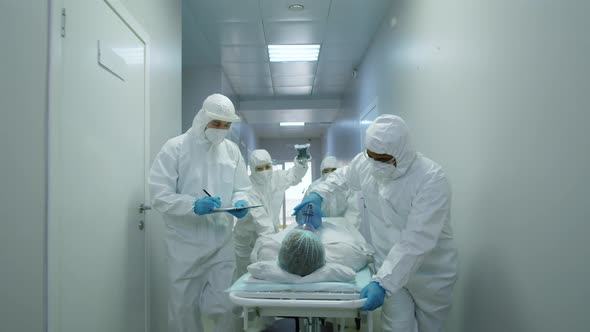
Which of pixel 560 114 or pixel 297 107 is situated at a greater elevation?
pixel 297 107

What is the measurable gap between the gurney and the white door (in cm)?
68

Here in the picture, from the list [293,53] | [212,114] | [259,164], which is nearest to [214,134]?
[212,114]

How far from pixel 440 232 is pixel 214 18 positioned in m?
3.09

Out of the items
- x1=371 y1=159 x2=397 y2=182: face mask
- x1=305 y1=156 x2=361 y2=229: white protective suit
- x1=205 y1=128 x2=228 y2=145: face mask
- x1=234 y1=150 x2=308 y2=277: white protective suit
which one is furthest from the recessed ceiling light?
x1=371 y1=159 x2=397 y2=182: face mask

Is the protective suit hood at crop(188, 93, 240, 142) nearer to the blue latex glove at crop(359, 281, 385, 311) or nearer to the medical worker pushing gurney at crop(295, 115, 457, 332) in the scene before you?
the medical worker pushing gurney at crop(295, 115, 457, 332)

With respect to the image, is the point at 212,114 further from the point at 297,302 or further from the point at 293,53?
the point at 293,53

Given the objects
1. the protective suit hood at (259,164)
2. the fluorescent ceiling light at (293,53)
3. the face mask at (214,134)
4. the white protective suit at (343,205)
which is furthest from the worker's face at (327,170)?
the face mask at (214,134)

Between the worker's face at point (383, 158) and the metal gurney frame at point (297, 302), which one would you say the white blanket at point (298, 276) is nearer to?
the metal gurney frame at point (297, 302)

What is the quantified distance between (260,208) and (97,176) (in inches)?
55.5

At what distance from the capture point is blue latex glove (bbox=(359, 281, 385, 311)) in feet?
5.11

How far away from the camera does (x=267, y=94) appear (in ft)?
24.0

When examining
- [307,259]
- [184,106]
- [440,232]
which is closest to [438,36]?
[440,232]

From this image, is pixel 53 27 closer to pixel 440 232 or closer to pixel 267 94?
pixel 440 232

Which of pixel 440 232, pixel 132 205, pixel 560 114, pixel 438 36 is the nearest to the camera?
pixel 560 114
